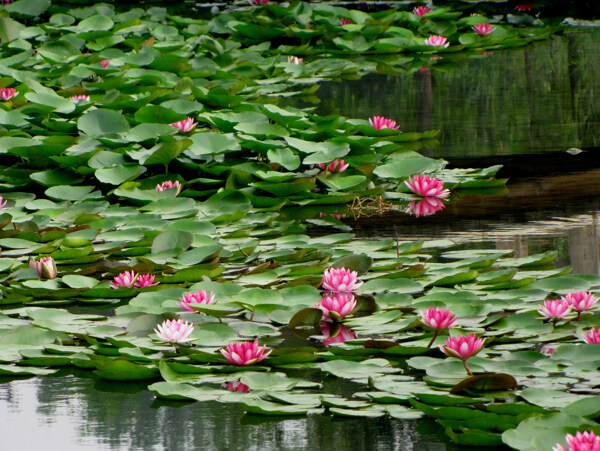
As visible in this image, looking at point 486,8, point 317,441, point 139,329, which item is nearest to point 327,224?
point 139,329

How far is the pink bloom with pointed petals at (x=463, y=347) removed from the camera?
2129mm

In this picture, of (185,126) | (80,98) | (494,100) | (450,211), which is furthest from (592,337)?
(494,100)

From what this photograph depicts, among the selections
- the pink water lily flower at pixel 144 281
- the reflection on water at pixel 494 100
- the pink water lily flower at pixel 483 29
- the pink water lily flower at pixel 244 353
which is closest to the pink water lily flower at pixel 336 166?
the reflection on water at pixel 494 100

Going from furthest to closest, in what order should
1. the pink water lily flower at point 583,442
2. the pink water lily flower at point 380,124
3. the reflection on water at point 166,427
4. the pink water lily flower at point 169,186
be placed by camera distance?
the pink water lily flower at point 380,124 < the pink water lily flower at point 169,186 < the reflection on water at point 166,427 < the pink water lily flower at point 583,442

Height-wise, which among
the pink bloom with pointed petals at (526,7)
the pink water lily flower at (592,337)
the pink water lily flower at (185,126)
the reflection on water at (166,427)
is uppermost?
the pink bloom with pointed petals at (526,7)

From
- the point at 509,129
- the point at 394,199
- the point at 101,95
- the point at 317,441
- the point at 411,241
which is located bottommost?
the point at 317,441

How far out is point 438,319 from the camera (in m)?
2.30

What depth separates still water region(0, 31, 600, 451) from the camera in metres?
1.94

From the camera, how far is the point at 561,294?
2.68 metres

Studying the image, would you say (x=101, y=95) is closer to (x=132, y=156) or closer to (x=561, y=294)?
(x=132, y=156)

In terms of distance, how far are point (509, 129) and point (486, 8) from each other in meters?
4.61

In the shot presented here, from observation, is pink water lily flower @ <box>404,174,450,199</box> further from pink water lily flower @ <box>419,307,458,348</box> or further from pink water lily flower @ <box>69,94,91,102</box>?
pink water lily flower @ <box>69,94,91,102</box>

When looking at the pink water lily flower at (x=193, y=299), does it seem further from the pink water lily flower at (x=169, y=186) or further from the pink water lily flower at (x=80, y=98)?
the pink water lily flower at (x=80, y=98)

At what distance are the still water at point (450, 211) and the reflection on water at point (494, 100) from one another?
1cm
